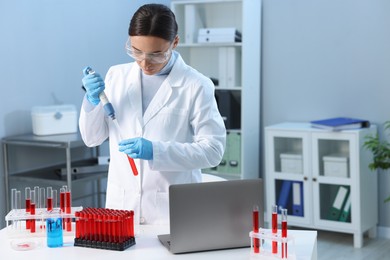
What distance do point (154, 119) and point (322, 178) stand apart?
85.6 inches

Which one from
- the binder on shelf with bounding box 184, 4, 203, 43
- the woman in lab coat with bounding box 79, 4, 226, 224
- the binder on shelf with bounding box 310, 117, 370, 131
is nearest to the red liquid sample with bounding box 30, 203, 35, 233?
the woman in lab coat with bounding box 79, 4, 226, 224

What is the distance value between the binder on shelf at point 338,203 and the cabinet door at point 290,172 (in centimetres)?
16

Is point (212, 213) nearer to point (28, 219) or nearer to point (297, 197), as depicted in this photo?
point (28, 219)

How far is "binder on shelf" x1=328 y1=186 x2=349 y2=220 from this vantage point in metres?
4.23

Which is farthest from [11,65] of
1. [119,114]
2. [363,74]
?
[363,74]

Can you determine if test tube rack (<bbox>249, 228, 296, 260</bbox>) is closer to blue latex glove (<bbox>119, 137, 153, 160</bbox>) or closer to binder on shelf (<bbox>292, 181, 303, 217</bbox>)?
blue latex glove (<bbox>119, 137, 153, 160</bbox>)

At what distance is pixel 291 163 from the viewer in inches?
173

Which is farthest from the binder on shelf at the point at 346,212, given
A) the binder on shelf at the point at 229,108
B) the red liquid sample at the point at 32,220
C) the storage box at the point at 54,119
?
the red liquid sample at the point at 32,220

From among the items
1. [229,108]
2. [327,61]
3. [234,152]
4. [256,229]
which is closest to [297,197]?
[234,152]

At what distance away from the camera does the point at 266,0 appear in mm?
4699

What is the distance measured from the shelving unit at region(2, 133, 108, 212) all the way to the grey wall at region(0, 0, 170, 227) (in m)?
0.08

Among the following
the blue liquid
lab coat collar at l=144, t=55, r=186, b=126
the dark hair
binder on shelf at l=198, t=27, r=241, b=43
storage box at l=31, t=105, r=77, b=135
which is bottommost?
the blue liquid

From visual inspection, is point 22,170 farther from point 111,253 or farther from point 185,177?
point 111,253

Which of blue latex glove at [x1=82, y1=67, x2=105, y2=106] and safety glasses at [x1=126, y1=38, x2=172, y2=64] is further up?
safety glasses at [x1=126, y1=38, x2=172, y2=64]
